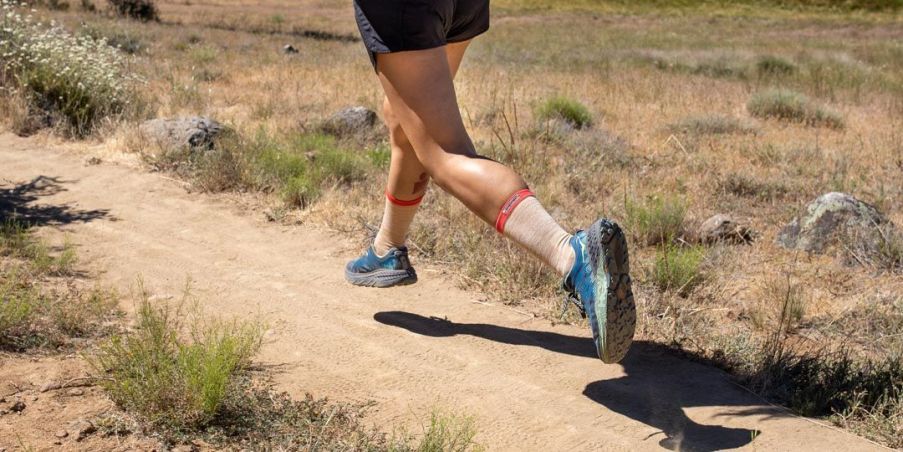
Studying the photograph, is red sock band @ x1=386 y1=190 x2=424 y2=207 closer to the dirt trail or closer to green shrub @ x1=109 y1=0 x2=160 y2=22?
the dirt trail

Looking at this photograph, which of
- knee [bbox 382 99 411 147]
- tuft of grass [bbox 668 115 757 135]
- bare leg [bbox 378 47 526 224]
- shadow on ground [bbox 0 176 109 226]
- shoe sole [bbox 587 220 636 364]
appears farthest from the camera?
tuft of grass [bbox 668 115 757 135]

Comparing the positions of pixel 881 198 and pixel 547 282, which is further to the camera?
pixel 881 198

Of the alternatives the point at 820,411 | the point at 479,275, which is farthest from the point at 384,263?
the point at 820,411

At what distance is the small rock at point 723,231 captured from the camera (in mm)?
5395

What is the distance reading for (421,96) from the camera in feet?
10.2

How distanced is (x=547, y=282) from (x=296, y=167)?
8.15 ft

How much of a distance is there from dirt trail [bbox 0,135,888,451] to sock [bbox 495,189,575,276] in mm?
548

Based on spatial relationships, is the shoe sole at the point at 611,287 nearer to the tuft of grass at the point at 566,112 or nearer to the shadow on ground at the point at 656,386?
the shadow on ground at the point at 656,386

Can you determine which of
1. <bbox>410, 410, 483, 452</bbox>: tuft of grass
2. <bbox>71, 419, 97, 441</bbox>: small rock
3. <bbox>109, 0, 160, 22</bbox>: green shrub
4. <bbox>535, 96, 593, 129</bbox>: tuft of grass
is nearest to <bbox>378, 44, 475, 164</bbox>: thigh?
<bbox>410, 410, 483, 452</bbox>: tuft of grass

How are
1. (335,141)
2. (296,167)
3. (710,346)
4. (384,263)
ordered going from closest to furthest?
(710,346), (384,263), (296,167), (335,141)

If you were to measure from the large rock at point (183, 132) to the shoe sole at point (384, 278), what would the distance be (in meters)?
2.72

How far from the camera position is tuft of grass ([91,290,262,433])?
9.14ft

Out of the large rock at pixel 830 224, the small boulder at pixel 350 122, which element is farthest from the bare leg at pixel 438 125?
the small boulder at pixel 350 122

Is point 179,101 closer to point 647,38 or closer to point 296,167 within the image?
point 296,167
